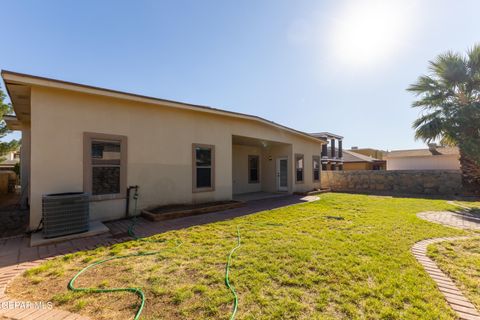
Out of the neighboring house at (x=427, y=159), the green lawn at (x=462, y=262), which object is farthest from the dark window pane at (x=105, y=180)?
the neighboring house at (x=427, y=159)

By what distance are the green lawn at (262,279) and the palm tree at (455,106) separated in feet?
29.9

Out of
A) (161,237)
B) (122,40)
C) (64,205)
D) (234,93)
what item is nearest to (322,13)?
(234,93)

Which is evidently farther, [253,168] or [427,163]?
[427,163]

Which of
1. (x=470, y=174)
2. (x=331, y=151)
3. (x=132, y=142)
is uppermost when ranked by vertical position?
(x=331, y=151)

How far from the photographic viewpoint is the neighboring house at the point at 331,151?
23.2 meters

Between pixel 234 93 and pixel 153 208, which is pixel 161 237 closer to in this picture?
pixel 153 208

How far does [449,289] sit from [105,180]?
715 centimetres

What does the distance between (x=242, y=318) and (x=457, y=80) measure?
15.1 m

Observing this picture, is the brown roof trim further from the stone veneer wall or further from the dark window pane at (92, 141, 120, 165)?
the stone veneer wall

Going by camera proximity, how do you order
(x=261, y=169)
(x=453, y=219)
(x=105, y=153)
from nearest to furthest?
(x=105, y=153)
(x=453, y=219)
(x=261, y=169)

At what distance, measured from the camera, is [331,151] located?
24188 mm

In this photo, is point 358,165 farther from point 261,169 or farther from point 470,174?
point 261,169

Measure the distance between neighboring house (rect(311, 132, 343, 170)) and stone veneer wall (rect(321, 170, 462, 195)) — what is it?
7.48m

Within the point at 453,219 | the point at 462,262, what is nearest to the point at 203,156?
the point at 462,262
